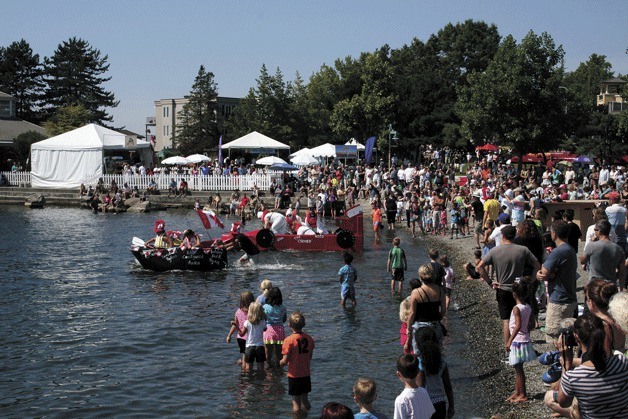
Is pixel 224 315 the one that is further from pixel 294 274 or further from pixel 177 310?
pixel 294 274

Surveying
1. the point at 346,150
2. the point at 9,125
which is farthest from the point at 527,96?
the point at 9,125

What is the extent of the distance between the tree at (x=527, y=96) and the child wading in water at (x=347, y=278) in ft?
99.8

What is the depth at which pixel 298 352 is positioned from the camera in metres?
10.2

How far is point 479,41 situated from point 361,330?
2800 inches

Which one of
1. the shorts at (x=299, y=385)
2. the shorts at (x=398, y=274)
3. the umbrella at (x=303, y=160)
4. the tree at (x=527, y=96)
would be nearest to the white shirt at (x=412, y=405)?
the shorts at (x=299, y=385)

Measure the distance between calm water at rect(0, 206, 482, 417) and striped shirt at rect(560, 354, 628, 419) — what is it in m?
5.12

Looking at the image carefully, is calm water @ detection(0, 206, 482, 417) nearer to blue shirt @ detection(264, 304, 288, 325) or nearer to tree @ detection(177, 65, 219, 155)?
blue shirt @ detection(264, 304, 288, 325)

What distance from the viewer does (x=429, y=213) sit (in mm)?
33375

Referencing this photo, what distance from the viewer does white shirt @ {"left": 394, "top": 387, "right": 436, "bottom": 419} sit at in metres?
7.11

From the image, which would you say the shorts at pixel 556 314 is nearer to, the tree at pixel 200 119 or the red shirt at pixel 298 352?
the red shirt at pixel 298 352

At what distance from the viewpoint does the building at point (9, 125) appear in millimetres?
67375

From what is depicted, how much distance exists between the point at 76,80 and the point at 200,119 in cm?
1755

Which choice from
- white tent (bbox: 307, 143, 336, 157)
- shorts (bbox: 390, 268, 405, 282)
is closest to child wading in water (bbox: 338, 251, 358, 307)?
shorts (bbox: 390, 268, 405, 282)

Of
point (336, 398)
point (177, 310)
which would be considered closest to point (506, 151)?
point (177, 310)
